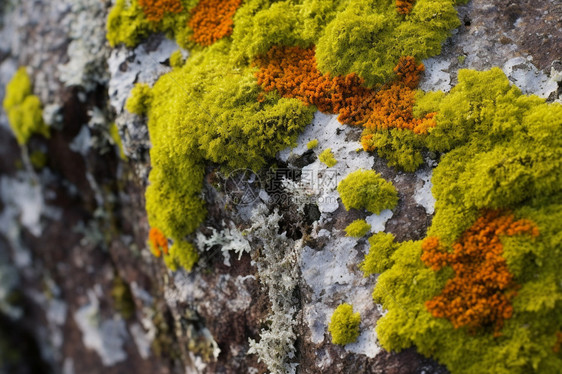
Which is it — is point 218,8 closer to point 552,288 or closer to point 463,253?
point 463,253

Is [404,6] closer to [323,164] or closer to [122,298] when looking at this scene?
[323,164]

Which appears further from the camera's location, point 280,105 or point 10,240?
point 10,240

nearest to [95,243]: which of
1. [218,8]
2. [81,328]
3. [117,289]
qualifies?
[117,289]

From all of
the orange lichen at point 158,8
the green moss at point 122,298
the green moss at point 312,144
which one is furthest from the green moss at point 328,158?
the green moss at point 122,298

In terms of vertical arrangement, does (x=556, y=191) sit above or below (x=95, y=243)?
above

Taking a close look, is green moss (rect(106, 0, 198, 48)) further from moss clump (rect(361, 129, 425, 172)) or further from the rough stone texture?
moss clump (rect(361, 129, 425, 172))

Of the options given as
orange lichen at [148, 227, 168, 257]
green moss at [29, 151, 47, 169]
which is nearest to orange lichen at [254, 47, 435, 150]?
orange lichen at [148, 227, 168, 257]
